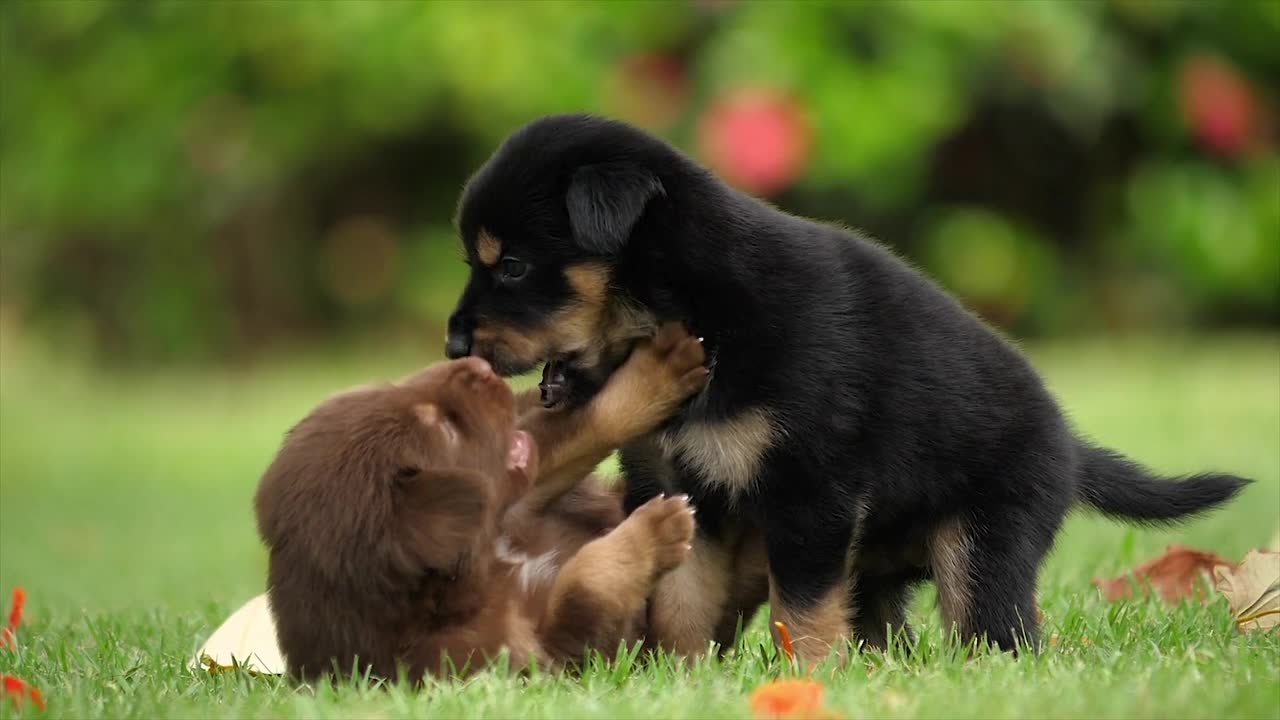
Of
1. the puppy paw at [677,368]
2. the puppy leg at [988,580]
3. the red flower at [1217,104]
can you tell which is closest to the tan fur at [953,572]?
the puppy leg at [988,580]

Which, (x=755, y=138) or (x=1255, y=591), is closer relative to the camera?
(x=1255, y=591)

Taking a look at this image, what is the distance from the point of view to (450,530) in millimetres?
2936

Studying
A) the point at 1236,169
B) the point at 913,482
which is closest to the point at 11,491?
the point at 913,482

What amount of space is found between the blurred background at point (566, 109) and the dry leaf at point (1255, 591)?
7.78 m

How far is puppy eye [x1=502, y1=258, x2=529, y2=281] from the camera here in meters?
3.55

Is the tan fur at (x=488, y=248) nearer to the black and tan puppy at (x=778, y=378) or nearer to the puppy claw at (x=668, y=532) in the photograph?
the black and tan puppy at (x=778, y=378)

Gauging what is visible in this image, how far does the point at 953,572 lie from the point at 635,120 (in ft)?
31.5

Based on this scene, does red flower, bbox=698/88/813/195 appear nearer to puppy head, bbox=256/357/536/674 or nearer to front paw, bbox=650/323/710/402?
front paw, bbox=650/323/710/402

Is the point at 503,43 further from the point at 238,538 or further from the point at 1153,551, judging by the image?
the point at 1153,551

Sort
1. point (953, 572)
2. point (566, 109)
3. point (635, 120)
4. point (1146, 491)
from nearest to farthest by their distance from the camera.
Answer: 1. point (953, 572)
2. point (1146, 491)
3. point (635, 120)
4. point (566, 109)

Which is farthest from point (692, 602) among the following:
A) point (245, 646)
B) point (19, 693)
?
point (19, 693)

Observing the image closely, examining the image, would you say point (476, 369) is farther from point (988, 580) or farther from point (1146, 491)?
point (1146, 491)

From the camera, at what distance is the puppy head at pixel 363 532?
2.93m

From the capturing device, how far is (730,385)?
3396 mm
